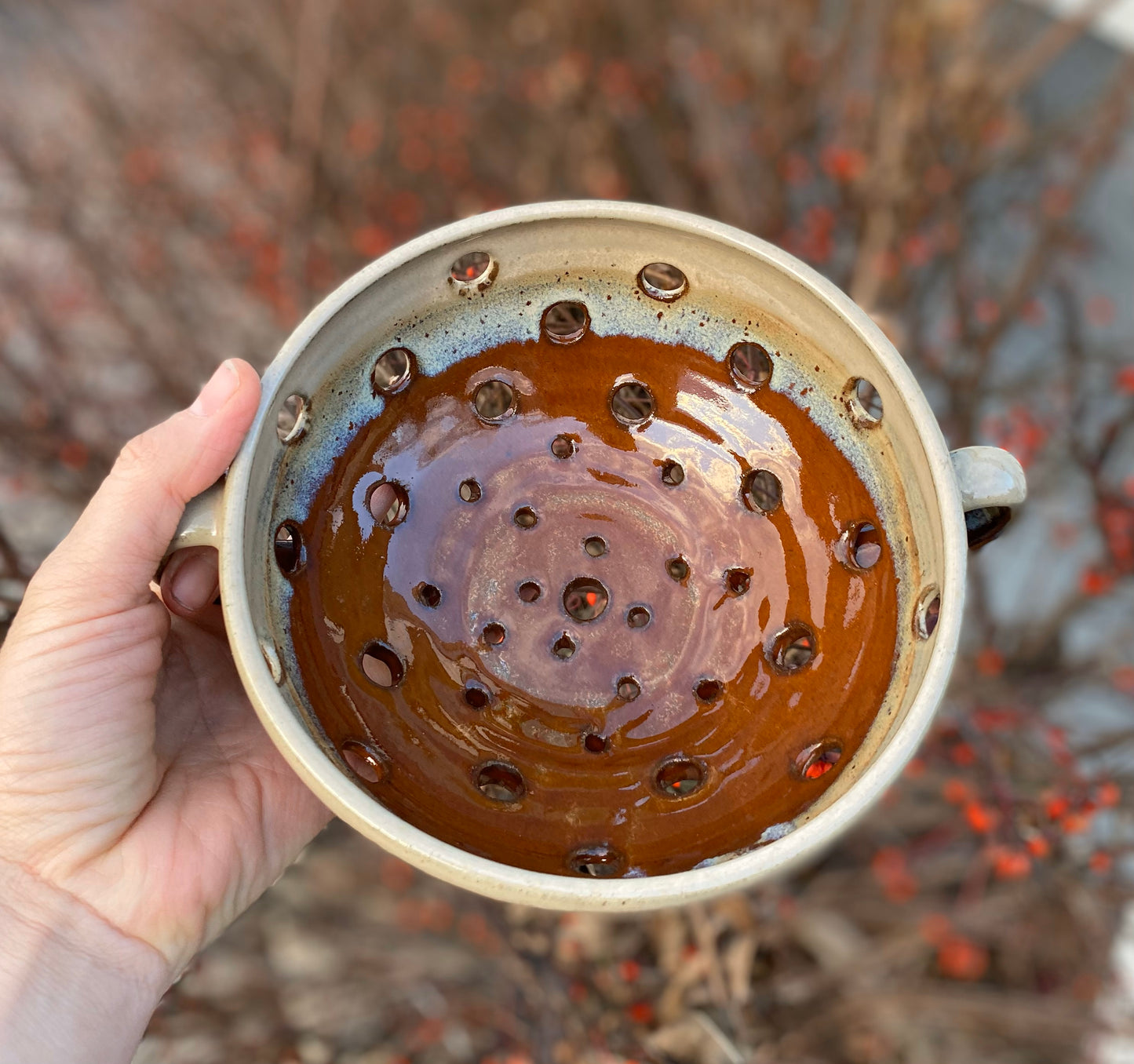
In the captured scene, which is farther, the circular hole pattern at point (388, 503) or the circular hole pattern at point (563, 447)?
the circular hole pattern at point (563, 447)

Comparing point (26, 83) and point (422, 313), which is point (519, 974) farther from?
point (26, 83)

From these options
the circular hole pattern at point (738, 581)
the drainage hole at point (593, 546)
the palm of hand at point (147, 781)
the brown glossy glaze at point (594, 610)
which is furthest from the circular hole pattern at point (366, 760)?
the circular hole pattern at point (738, 581)

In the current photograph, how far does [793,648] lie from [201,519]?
817 mm

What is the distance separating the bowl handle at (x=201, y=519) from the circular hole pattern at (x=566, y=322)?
0.51m

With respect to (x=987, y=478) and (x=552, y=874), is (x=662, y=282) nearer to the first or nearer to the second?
(x=987, y=478)

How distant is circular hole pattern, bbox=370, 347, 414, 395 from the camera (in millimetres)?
1395

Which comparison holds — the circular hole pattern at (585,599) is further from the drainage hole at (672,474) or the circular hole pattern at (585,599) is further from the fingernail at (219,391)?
the fingernail at (219,391)

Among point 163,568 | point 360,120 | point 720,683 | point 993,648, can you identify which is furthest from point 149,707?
point 360,120

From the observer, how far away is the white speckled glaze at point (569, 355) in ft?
3.49

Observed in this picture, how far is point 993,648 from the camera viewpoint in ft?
8.61

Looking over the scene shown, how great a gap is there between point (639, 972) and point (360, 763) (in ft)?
3.40

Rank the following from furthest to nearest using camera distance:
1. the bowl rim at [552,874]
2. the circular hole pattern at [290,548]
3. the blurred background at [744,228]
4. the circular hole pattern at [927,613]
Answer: the blurred background at [744,228], the circular hole pattern at [290,548], the circular hole pattern at [927,613], the bowl rim at [552,874]

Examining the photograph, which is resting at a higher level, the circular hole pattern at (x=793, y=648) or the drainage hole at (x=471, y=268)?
the drainage hole at (x=471, y=268)

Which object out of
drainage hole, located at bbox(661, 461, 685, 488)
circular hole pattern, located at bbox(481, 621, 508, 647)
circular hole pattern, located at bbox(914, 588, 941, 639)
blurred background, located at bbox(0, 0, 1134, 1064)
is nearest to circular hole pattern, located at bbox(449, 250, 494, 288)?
drainage hole, located at bbox(661, 461, 685, 488)
